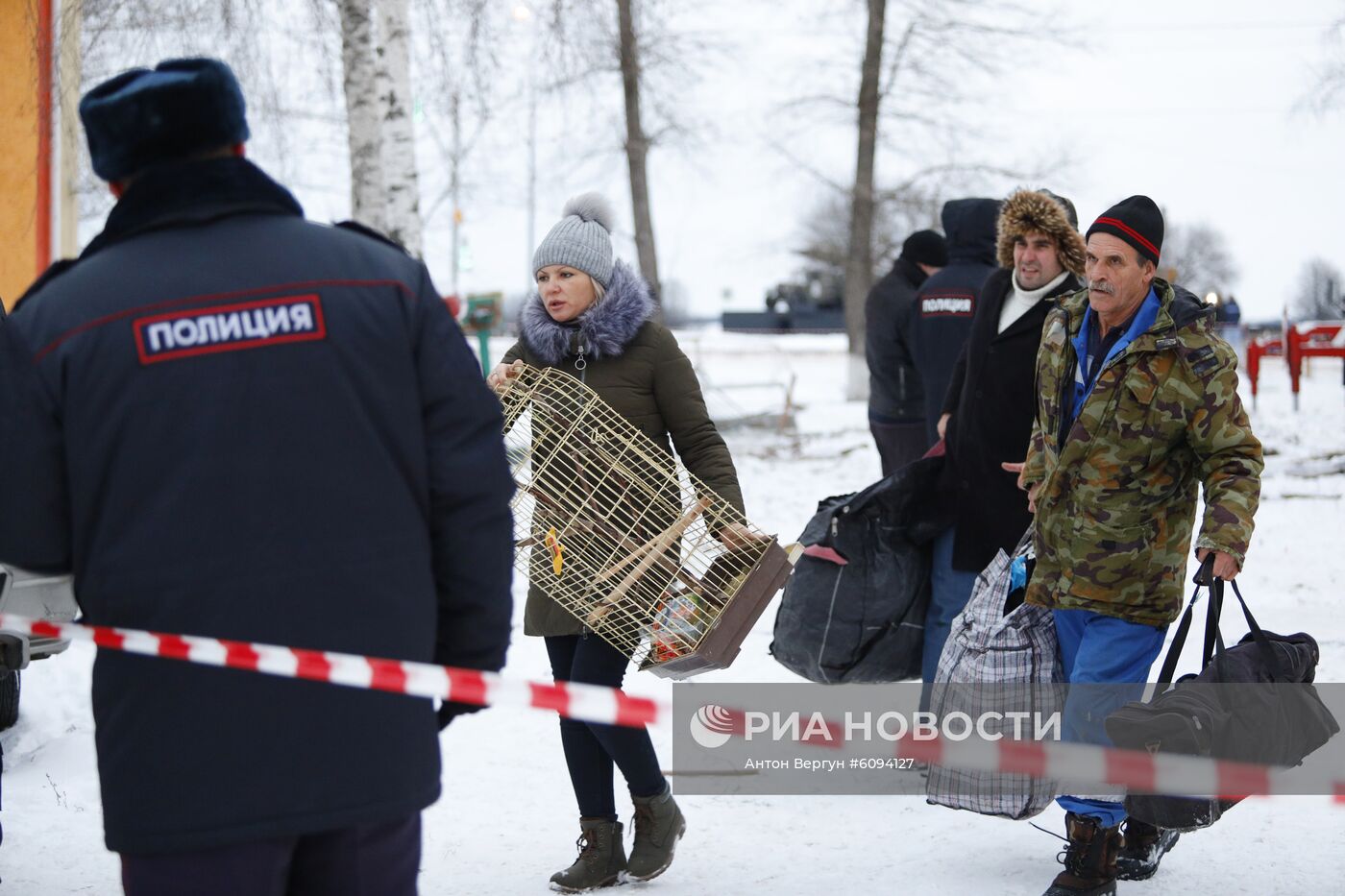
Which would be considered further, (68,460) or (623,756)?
(623,756)

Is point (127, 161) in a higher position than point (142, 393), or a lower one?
higher

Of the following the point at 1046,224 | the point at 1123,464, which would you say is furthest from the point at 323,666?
the point at 1046,224

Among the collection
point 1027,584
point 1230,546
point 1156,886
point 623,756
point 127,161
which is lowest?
point 1156,886

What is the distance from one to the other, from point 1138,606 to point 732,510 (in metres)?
1.16

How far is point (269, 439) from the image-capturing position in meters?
2.04

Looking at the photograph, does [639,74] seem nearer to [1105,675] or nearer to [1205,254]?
[1105,675]

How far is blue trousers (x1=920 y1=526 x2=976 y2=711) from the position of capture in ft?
16.3

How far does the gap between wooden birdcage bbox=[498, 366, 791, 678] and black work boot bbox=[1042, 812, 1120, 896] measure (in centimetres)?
111

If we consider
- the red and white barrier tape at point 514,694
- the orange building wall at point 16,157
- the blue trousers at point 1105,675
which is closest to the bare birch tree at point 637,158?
the orange building wall at point 16,157

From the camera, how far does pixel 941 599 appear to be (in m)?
5.03

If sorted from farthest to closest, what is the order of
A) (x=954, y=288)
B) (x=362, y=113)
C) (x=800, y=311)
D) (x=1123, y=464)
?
(x=800, y=311) < (x=362, y=113) < (x=954, y=288) < (x=1123, y=464)

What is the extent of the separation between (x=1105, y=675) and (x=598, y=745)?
148 centimetres

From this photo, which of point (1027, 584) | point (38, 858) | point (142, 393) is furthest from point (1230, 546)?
point (38, 858)

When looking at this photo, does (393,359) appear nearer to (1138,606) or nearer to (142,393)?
(142,393)
